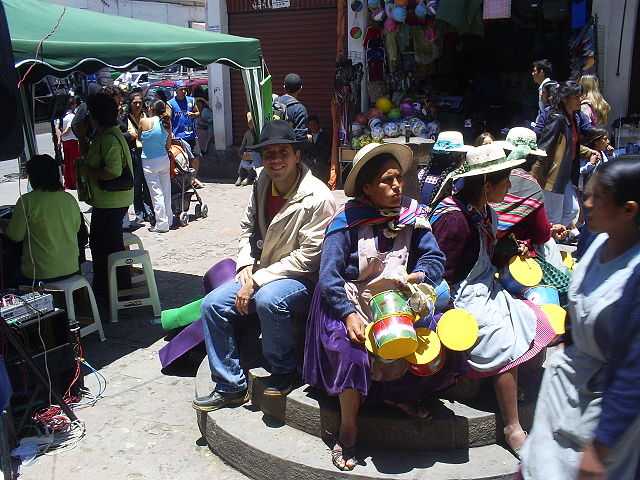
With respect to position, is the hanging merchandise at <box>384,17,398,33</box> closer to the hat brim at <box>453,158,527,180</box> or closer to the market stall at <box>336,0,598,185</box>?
the market stall at <box>336,0,598,185</box>

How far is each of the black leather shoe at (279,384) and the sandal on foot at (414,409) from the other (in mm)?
564

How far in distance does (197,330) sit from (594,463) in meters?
3.13

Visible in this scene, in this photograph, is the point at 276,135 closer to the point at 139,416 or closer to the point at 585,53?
the point at 139,416

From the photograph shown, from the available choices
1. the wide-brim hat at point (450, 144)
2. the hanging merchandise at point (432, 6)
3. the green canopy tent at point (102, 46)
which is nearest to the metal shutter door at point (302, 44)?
the hanging merchandise at point (432, 6)

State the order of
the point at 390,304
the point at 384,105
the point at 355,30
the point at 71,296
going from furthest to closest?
the point at 355,30 < the point at 384,105 < the point at 71,296 < the point at 390,304

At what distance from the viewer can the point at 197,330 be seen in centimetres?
462

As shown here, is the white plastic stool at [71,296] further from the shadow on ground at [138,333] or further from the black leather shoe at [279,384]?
the black leather shoe at [279,384]

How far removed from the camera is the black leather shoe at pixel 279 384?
360 cm

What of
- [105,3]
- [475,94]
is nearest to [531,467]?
[475,94]

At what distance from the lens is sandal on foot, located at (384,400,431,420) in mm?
3311

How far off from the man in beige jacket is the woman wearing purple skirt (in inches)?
9.2

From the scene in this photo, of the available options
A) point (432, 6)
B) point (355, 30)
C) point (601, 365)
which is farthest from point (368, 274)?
point (355, 30)

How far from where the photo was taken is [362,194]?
3.41 m

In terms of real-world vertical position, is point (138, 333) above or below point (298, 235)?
below
